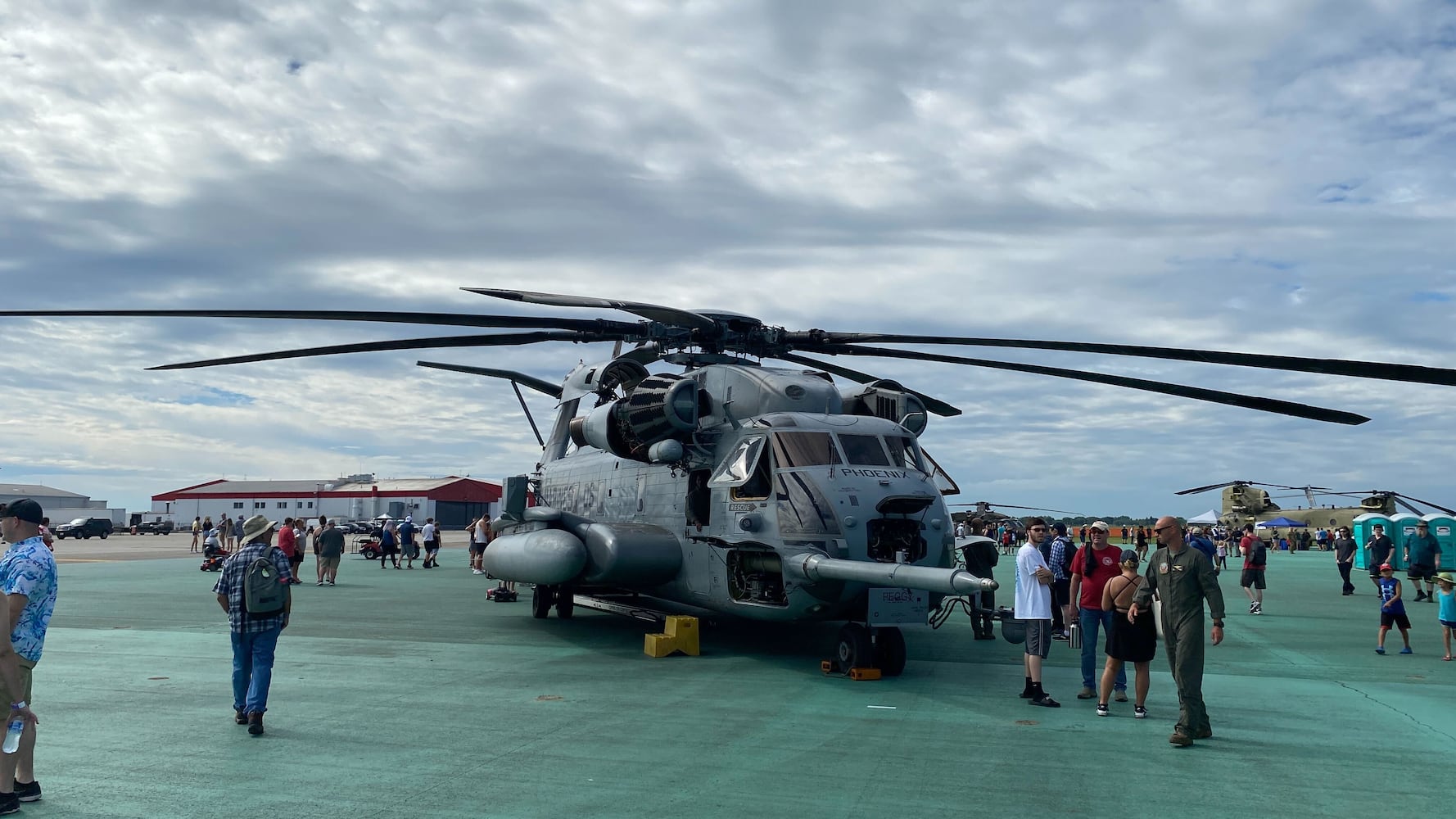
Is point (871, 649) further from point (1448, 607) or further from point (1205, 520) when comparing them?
point (1205, 520)

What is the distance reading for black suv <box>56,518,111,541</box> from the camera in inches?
2366

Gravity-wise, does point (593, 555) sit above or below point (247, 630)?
above

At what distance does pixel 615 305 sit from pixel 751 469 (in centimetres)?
254

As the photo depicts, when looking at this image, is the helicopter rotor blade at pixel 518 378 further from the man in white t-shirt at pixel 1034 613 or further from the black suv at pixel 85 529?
the black suv at pixel 85 529

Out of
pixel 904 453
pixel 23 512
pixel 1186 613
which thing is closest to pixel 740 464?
pixel 904 453

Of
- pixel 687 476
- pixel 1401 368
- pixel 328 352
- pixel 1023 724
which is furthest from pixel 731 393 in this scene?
pixel 1401 368

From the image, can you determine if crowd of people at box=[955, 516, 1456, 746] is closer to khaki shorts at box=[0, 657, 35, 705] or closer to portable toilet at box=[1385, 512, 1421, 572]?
khaki shorts at box=[0, 657, 35, 705]

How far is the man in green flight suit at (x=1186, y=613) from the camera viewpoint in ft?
26.1

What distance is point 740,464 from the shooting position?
1217 cm

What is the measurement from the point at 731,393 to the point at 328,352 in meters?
4.97

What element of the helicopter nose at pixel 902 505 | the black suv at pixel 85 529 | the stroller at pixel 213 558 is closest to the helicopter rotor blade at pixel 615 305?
the helicopter nose at pixel 902 505

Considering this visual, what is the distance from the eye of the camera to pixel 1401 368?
6906mm

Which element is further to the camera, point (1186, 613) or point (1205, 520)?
point (1205, 520)

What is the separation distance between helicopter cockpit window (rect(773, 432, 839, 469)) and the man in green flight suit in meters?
4.10
